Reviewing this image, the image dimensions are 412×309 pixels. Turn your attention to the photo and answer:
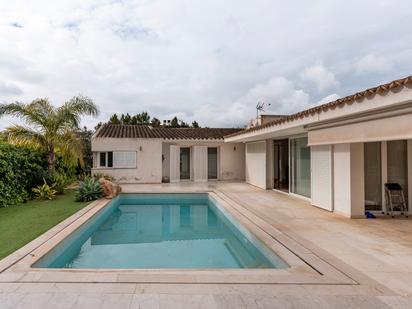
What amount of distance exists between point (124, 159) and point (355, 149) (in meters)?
19.9

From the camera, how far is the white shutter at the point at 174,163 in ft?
89.0

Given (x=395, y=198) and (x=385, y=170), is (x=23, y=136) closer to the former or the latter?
(x=385, y=170)

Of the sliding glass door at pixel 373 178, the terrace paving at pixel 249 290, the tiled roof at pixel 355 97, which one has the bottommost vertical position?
the terrace paving at pixel 249 290

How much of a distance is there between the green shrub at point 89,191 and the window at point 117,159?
334 inches

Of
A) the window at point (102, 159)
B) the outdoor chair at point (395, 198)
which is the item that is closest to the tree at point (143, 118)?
the window at point (102, 159)

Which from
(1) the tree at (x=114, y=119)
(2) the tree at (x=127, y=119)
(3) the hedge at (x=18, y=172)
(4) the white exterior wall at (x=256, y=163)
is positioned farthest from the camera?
(2) the tree at (x=127, y=119)

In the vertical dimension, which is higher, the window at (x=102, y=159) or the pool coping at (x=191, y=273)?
the window at (x=102, y=159)

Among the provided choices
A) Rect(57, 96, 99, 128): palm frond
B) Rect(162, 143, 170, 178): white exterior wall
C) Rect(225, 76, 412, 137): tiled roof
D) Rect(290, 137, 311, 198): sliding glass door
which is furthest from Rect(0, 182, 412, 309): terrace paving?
Rect(162, 143, 170, 178): white exterior wall

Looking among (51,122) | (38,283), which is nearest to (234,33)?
(51,122)

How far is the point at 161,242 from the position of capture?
10953 mm

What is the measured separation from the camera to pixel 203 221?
47.3 ft

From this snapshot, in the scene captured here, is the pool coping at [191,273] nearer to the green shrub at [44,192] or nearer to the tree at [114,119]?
the green shrub at [44,192]

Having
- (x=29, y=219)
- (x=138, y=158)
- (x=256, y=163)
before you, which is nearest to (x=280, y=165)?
(x=256, y=163)

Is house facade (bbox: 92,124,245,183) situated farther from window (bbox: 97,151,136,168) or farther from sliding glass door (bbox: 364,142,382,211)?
sliding glass door (bbox: 364,142,382,211)
